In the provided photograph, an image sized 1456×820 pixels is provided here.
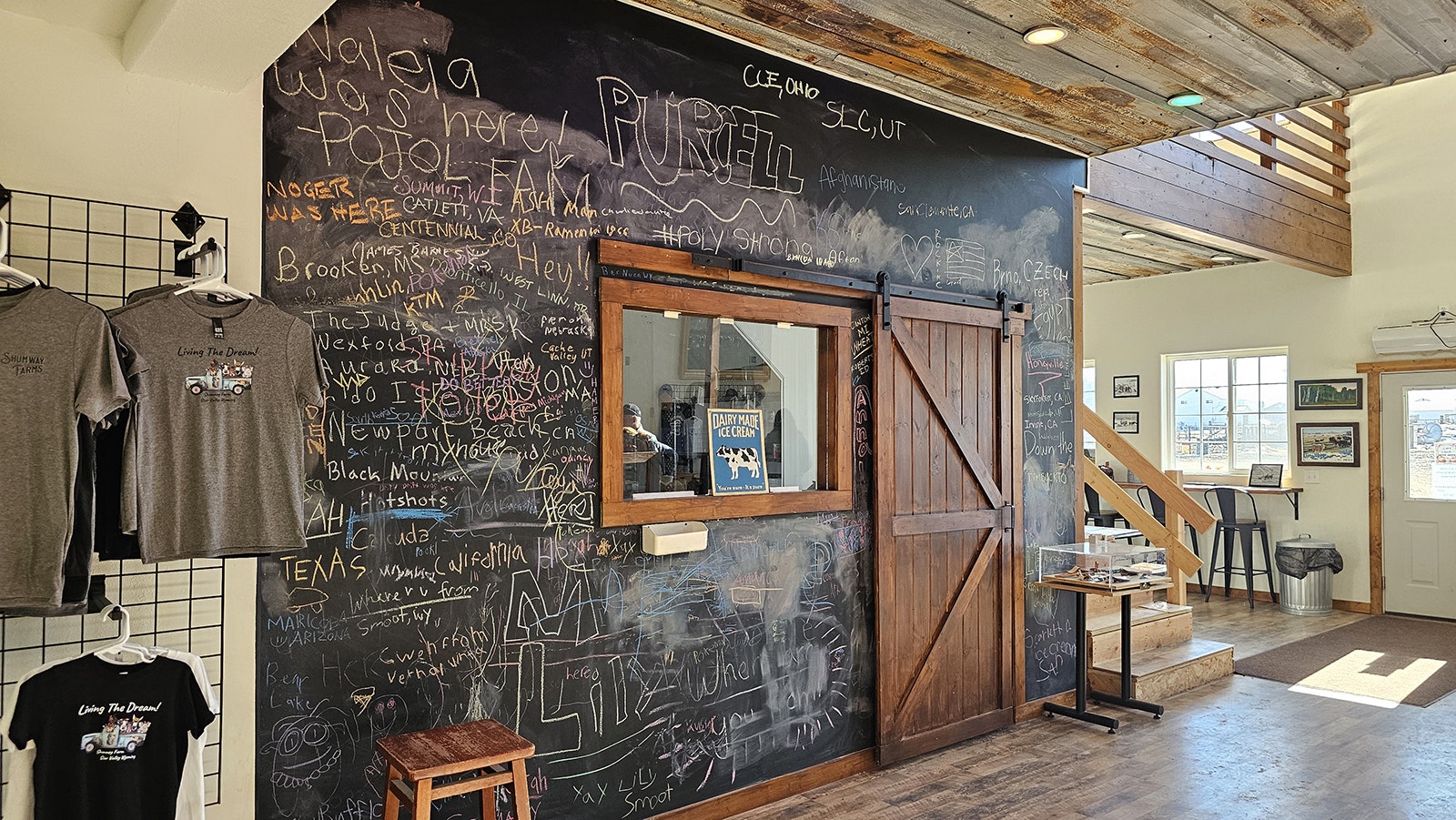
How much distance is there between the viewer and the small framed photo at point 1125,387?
9586 millimetres

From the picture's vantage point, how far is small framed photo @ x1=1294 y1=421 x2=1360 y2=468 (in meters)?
8.02

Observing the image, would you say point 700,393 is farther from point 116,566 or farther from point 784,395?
point 116,566

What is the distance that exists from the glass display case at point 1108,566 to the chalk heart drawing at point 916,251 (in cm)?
167

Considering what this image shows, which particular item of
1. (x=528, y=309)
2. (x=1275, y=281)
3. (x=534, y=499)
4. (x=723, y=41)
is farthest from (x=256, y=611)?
(x=1275, y=281)

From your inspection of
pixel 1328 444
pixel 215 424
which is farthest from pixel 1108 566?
pixel 1328 444

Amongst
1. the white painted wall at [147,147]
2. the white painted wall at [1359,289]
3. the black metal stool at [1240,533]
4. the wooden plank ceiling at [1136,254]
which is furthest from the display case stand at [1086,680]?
the white painted wall at [1359,289]

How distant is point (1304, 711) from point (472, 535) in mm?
4563

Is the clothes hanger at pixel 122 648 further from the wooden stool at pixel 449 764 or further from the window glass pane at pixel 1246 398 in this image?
the window glass pane at pixel 1246 398

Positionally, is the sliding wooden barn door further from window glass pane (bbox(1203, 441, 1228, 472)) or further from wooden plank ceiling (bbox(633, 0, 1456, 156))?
window glass pane (bbox(1203, 441, 1228, 472))

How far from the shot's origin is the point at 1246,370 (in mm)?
8812

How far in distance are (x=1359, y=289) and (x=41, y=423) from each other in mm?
9091

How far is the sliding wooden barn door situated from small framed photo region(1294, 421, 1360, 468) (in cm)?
491

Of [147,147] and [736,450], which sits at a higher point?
[147,147]

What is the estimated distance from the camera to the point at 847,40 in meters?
3.71
